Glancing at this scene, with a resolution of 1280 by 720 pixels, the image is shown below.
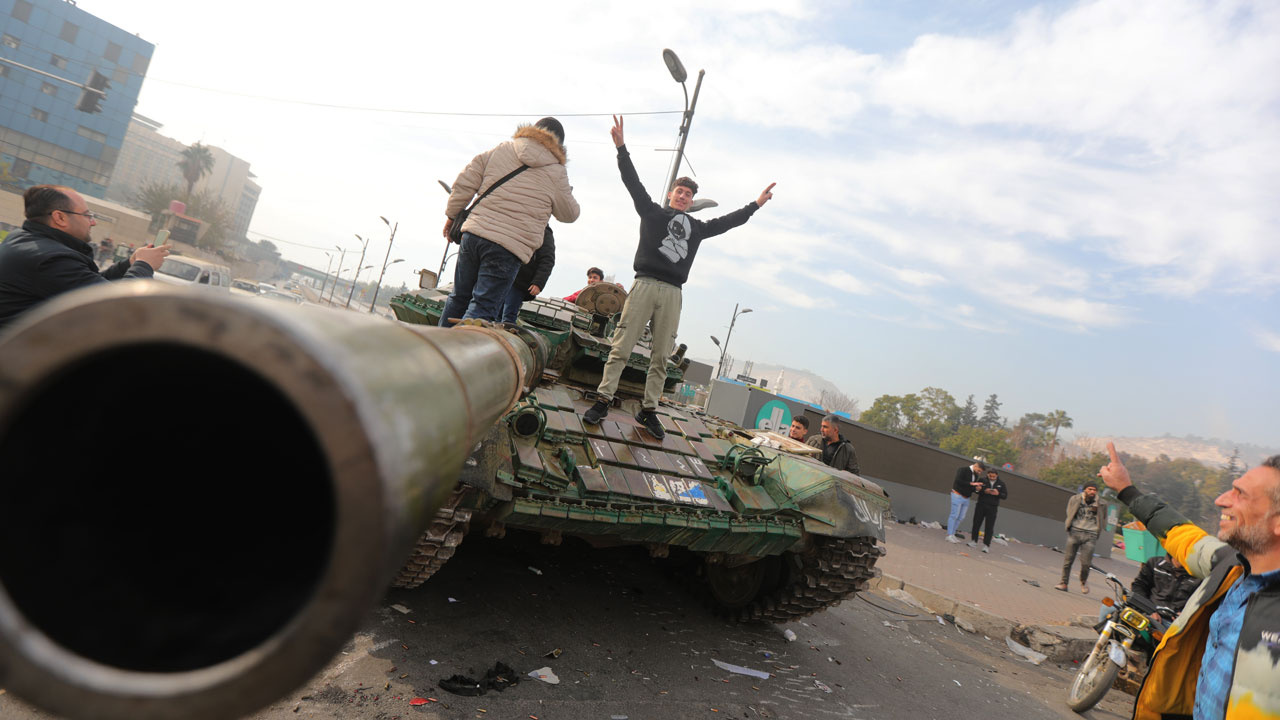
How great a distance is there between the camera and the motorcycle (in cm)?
Result: 576

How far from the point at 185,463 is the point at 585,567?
594 cm

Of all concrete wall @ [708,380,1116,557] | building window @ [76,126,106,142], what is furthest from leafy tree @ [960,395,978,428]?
building window @ [76,126,106,142]

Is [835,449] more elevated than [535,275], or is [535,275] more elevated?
[535,275]

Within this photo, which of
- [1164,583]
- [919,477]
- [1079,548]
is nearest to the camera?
[1164,583]

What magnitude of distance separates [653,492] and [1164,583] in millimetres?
5388

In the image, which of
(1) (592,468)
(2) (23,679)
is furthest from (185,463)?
(1) (592,468)

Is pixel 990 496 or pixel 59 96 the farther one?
pixel 59 96

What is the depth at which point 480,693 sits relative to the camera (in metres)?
3.61

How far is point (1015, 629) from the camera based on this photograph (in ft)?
26.7

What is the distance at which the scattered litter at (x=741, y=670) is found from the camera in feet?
15.9

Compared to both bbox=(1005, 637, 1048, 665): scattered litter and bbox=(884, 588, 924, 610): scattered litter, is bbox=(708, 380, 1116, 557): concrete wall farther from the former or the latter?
bbox=(1005, 637, 1048, 665): scattered litter

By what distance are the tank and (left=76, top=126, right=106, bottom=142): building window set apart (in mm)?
74827

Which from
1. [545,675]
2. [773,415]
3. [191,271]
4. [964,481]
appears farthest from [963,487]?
[191,271]

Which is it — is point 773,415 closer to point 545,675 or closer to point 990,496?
point 990,496
